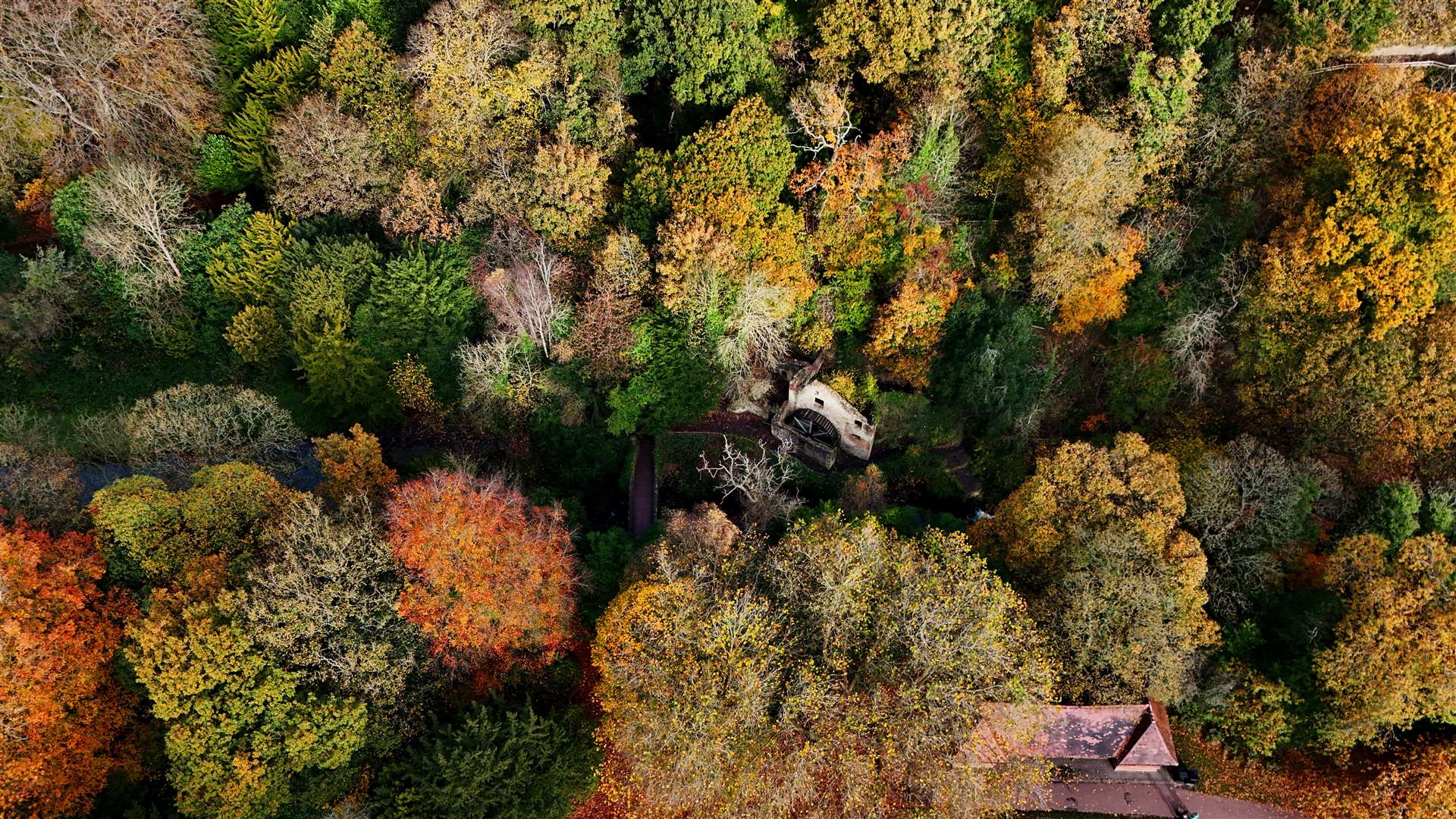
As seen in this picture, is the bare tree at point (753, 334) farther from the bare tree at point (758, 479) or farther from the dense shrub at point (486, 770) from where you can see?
Answer: the dense shrub at point (486, 770)

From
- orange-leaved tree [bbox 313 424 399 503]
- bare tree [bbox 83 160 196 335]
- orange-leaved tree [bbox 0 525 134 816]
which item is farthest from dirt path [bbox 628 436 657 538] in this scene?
bare tree [bbox 83 160 196 335]

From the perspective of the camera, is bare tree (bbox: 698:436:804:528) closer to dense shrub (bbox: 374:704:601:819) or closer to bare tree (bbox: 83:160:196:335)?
dense shrub (bbox: 374:704:601:819)

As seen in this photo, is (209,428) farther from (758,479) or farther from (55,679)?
(758,479)

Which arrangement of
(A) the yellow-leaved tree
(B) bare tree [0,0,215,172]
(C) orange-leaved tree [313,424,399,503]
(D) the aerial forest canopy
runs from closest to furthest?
(D) the aerial forest canopy, (A) the yellow-leaved tree, (C) orange-leaved tree [313,424,399,503], (B) bare tree [0,0,215,172]

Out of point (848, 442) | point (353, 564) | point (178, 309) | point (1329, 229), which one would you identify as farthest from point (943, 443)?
point (178, 309)

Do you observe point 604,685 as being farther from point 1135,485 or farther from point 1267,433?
point 1267,433

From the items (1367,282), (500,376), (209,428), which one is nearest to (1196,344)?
(1367,282)
